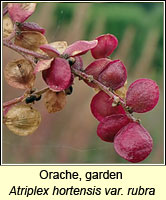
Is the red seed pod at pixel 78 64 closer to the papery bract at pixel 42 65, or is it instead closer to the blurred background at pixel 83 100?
the papery bract at pixel 42 65

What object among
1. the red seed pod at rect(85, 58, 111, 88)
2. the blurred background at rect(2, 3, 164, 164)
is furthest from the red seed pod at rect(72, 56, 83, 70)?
the blurred background at rect(2, 3, 164, 164)

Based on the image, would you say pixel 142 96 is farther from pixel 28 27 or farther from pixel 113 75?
pixel 28 27

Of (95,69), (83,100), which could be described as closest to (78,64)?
(95,69)

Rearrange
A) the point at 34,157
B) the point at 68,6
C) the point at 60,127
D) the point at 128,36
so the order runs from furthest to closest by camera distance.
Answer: the point at 68,6
the point at 128,36
the point at 60,127
the point at 34,157

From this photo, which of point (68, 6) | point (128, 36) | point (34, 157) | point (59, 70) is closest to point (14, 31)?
point (59, 70)

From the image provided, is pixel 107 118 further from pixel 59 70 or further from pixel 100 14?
pixel 100 14

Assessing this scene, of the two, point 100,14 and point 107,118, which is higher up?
point 100,14

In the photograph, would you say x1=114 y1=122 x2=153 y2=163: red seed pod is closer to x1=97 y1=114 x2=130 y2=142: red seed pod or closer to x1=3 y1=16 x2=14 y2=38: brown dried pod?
x1=97 y1=114 x2=130 y2=142: red seed pod
